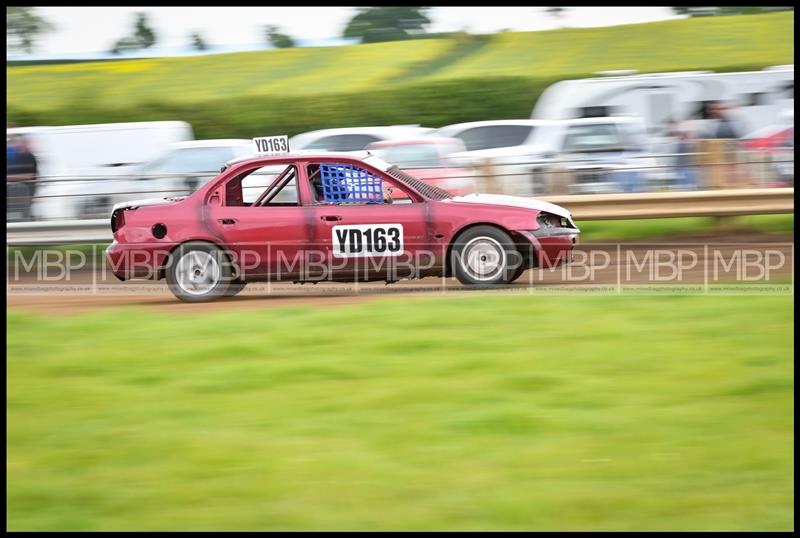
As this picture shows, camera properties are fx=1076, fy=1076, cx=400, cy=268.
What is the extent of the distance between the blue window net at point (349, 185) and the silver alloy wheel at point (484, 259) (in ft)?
3.26

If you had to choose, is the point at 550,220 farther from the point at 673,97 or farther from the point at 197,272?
the point at 673,97

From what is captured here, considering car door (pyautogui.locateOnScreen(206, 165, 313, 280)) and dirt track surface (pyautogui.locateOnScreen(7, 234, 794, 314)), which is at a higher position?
car door (pyautogui.locateOnScreen(206, 165, 313, 280))

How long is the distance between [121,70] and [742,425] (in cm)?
2818

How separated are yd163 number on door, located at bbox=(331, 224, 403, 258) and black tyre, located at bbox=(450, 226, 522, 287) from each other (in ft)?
1.93

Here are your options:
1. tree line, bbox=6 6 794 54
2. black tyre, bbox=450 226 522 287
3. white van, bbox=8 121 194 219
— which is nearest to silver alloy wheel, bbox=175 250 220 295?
black tyre, bbox=450 226 522 287

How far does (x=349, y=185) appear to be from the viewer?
10430mm

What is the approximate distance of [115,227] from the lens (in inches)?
419

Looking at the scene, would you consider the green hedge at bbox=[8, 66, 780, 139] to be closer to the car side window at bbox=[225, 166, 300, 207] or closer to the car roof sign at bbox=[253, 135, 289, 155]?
the car roof sign at bbox=[253, 135, 289, 155]

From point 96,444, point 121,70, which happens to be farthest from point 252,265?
point 121,70

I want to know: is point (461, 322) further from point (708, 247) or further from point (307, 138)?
point (307, 138)

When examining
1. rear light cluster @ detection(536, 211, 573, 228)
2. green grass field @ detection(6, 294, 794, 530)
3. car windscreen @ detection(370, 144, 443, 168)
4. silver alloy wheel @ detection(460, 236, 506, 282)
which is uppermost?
car windscreen @ detection(370, 144, 443, 168)

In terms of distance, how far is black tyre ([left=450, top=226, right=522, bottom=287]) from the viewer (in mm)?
10367

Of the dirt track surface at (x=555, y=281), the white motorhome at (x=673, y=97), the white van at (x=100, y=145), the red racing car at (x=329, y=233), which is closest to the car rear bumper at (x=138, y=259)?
the red racing car at (x=329, y=233)

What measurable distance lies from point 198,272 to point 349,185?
1714mm
